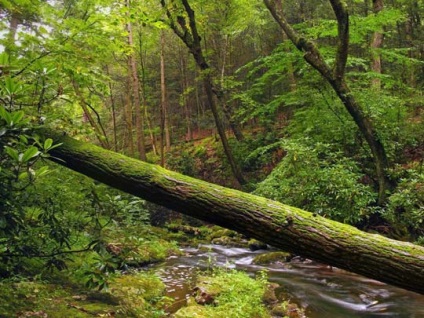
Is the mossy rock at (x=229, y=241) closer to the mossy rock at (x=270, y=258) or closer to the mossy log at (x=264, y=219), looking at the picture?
the mossy rock at (x=270, y=258)

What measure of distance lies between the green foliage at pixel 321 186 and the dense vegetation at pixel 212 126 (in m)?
0.03

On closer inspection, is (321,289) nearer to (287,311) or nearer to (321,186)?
(287,311)

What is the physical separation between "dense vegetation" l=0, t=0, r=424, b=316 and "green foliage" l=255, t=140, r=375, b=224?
0.11 ft

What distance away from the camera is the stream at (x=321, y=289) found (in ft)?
19.8

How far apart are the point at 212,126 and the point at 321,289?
1601 centimetres

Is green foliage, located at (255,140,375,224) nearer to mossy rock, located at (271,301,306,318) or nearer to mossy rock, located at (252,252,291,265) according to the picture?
mossy rock, located at (252,252,291,265)

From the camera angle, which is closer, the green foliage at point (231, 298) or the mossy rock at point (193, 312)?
the mossy rock at point (193, 312)

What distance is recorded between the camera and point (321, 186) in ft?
28.7

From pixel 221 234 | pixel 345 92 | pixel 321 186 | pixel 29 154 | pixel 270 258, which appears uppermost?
pixel 345 92

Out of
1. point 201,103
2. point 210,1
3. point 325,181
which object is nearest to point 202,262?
point 325,181

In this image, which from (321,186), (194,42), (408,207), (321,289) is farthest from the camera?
(194,42)

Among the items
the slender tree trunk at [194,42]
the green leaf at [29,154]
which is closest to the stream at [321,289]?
the green leaf at [29,154]

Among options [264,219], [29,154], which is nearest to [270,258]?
[264,219]

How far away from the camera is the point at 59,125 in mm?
4059
